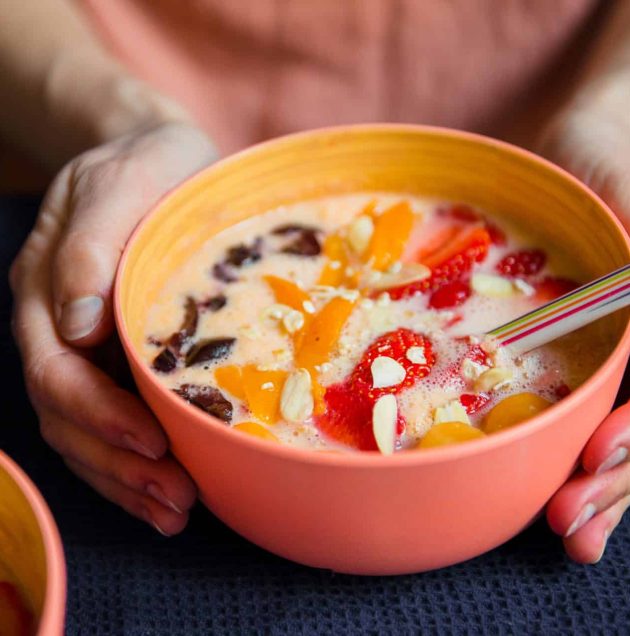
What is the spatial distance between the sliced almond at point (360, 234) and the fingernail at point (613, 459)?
0.35 m

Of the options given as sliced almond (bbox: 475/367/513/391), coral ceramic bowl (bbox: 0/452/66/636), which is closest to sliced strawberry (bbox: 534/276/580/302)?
sliced almond (bbox: 475/367/513/391)

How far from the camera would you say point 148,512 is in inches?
26.7

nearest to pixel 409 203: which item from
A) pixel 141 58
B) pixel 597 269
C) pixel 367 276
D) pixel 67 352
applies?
pixel 367 276

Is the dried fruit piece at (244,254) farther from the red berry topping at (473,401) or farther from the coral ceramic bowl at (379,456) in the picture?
the red berry topping at (473,401)

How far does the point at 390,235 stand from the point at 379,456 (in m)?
0.42

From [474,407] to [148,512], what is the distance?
29cm

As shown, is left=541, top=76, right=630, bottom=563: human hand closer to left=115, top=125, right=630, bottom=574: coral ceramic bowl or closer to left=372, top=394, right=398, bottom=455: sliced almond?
left=115, top=125, right=630, bottom=574: coral ceramic bowl

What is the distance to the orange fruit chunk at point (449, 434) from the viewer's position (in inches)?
24.0

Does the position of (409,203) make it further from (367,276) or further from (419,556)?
(419,556)

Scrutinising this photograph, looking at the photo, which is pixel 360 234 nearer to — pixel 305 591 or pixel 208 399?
pixel 208 399

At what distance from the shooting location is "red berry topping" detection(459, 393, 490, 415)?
0.68 metres

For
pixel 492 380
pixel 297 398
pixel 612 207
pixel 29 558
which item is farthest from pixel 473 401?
pixel 29 558

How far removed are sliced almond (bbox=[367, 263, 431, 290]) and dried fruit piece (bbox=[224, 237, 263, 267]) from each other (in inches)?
5.6

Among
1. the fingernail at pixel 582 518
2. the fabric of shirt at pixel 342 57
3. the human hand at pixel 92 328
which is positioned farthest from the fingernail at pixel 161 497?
the fabric of shirt at pixel 342 57
